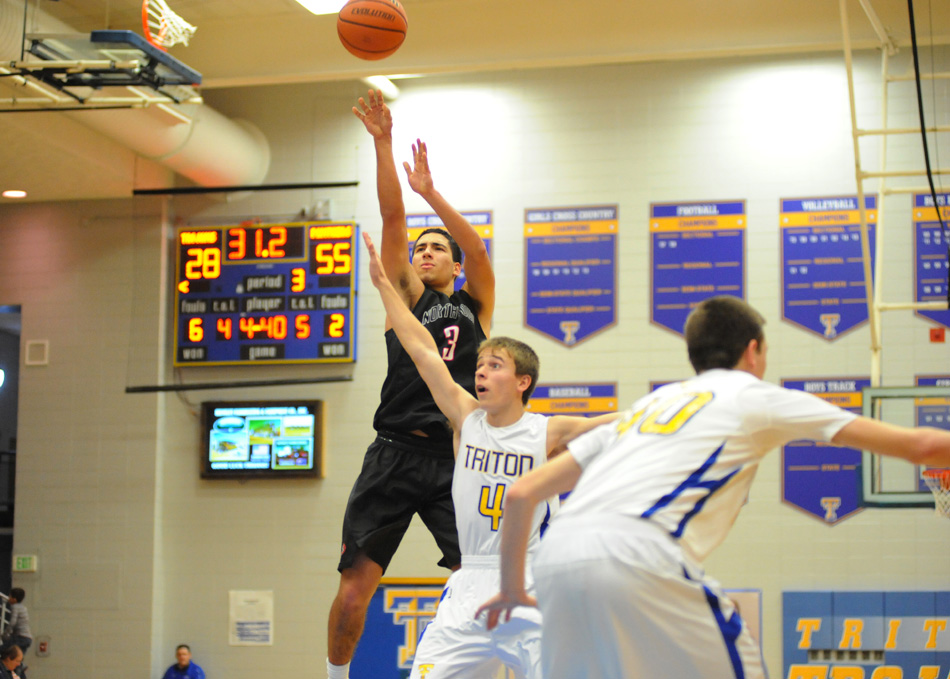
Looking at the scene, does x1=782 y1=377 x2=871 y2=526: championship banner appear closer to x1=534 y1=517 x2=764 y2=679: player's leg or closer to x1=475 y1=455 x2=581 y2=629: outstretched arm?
x1=475 y1=455 x2=581 y2=629: outstretched arm

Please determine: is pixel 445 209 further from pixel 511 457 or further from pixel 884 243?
pixel 884 243

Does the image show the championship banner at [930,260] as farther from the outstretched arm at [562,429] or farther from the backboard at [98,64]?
the backboard at [98,64]

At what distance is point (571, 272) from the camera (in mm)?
8891

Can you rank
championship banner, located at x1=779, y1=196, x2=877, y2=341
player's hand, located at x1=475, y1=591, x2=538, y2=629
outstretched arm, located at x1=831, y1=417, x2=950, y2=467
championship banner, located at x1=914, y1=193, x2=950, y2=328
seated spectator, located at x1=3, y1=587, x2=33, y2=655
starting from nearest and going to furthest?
outstretched arm, located at x1=831, y1=417, x2=950, y2=467, player's hand, located at x1=475, y1=591, x2=538, y2=629, championship banner, located at x1=914, y1=193, x2=950, y2=328, championship banner, located at x1=779, y1=196, x2=877, y2=341, seated spectator, located at x1=3, y1=587, x2=33, y2=655

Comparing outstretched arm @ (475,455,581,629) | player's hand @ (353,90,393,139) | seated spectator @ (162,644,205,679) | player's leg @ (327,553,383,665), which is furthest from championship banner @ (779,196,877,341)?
outstretched arm @ (475,455,581,629)

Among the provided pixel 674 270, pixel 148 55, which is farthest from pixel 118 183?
pixel 674 270

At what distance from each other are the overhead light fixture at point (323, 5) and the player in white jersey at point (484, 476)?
15.5 ft

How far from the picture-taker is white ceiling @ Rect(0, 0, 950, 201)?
8211mm

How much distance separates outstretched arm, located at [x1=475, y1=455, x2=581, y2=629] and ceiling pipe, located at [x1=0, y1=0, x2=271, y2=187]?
20.2 ft

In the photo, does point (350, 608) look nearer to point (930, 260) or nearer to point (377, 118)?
point (377, 118)

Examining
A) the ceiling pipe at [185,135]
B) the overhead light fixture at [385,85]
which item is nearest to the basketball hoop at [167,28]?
the ceiling pipe at [185,135]

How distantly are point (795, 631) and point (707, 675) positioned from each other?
245 inches

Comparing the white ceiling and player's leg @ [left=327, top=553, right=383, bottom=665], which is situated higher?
the white ceiling

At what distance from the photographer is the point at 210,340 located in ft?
30.6
